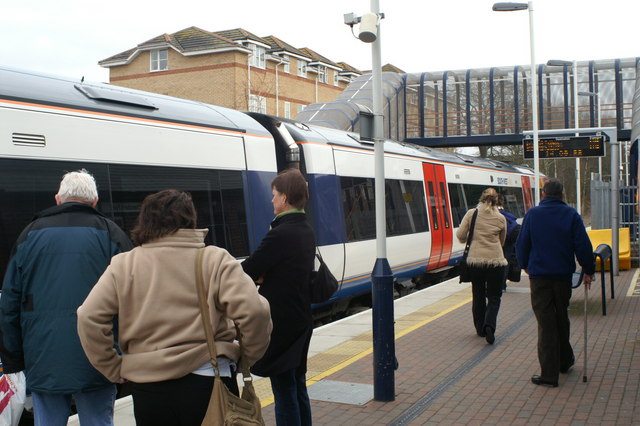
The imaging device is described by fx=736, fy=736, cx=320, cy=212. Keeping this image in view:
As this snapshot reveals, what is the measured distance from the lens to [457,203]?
17016 mm

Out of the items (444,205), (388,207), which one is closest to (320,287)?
(388,207)

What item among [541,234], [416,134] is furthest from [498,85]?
[541,234]

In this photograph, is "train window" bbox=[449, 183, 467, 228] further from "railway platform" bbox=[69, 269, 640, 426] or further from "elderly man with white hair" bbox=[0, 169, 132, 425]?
"elderly man with white hair" bbox=[0, 169, 132, 425]

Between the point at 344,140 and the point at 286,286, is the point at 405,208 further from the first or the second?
the point at 286,286

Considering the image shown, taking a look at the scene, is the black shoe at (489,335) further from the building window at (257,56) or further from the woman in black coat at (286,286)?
the building window at (257,56)

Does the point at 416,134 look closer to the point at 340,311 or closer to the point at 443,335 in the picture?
the point at 340,311

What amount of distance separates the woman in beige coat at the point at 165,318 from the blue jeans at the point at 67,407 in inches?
29.3

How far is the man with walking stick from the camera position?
6332 millimetres

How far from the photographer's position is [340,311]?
1153 cm

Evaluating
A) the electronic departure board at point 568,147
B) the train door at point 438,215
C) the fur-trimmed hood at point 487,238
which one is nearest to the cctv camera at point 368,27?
the fur-trimmed hood at point 487,238

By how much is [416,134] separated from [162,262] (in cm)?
2846

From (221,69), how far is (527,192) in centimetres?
2540

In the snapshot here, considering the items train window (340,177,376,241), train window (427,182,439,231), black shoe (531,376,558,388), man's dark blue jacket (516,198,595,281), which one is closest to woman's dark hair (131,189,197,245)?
man's dark blue jacket (516,198,595,281)

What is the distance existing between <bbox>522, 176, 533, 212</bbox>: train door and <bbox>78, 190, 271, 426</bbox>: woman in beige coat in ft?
76.0
